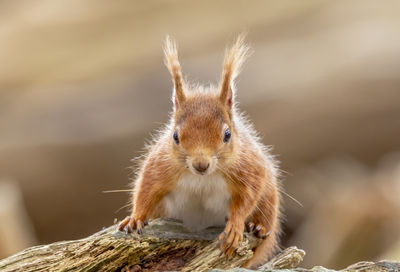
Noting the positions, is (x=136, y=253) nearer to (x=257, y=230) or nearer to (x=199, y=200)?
(x=199, y=200)

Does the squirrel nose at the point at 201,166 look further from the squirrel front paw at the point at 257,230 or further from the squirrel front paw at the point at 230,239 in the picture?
the squirrel front paw at the point at 257,230

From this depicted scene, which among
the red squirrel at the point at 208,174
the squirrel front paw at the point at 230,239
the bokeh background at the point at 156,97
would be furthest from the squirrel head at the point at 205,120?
the bokeh background at the point at 156,97

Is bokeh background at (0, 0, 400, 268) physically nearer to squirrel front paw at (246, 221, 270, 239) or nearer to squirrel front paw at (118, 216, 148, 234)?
squirrel front paw at (246, 221, 270, 239)

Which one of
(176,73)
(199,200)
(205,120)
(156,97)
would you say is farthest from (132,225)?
(156,97)

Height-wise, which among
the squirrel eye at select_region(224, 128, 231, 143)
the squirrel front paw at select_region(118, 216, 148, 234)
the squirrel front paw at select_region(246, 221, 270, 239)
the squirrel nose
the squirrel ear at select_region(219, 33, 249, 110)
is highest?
the squirrel ear at select_region(219, 33, 249, 110)

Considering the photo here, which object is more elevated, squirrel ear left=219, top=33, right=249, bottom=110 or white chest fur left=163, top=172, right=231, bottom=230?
squirrel ear left=219, top=33, right=249, bottom=110

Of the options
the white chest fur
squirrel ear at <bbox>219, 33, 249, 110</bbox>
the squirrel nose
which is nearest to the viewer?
the squirrel nose

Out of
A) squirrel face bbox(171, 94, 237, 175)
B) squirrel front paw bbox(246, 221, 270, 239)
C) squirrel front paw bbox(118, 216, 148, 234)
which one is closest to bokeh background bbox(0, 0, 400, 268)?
squirrel front paw bbox(246, 221, 270, 239)
